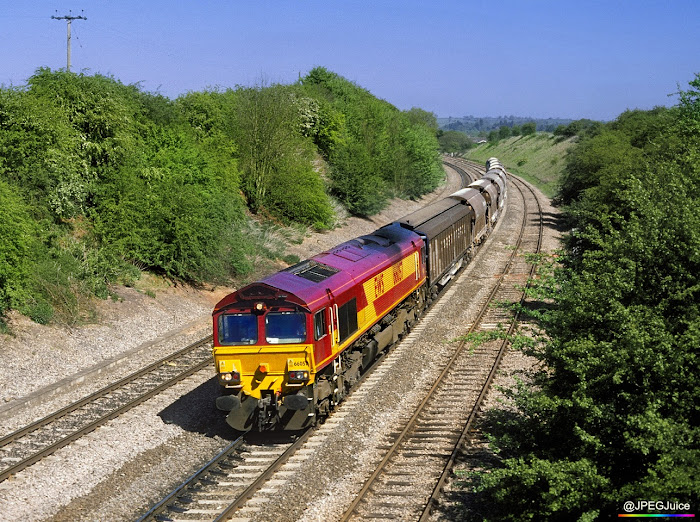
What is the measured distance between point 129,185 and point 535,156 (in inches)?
3993

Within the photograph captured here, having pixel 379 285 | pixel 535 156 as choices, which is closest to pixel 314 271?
pixel 379 285

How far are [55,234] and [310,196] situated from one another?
56.3 ft

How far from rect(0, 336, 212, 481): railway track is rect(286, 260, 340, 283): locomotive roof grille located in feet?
16.2

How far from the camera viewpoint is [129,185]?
2655cm

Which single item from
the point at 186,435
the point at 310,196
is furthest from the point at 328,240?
the point at 186,435

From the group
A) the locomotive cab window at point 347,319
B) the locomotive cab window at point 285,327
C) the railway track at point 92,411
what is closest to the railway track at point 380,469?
the locomotive cab window at point 347,319

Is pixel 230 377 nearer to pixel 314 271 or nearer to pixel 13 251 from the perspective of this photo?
pixel 314 271

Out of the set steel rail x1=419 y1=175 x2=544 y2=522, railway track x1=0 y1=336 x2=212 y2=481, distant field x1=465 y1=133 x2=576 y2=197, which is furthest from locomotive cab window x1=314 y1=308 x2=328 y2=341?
distant field x1=465 y1=133 x2=576 y2=197

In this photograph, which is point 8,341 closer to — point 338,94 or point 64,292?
point 64,292

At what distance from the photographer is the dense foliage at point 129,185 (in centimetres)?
2264

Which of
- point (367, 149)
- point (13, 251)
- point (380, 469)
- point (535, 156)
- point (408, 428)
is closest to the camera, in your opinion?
point (380, 469)

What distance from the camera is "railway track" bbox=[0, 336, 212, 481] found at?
46.6 feet

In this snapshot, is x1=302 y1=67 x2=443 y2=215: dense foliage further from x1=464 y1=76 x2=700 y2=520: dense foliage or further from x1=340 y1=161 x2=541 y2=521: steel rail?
x1=464 y1=76 x2=700 y2=520: dense foliage

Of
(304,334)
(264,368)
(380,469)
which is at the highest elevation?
(304,334)
